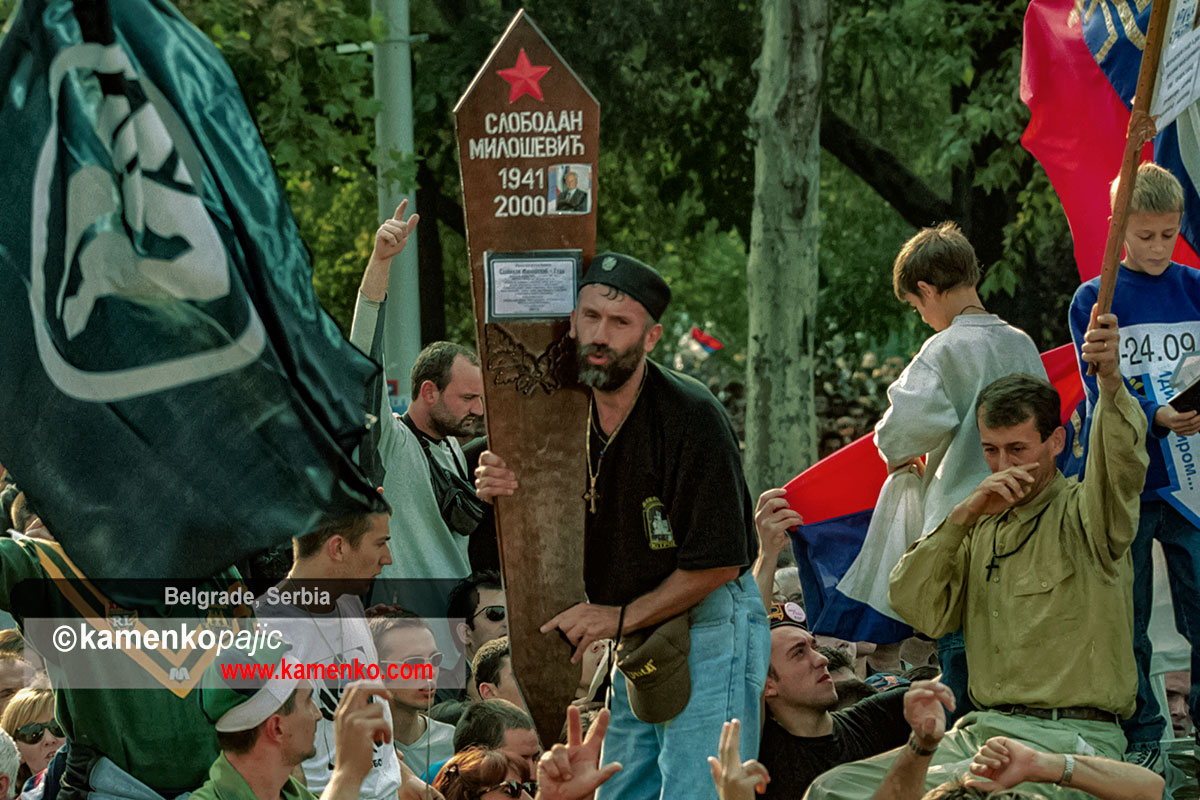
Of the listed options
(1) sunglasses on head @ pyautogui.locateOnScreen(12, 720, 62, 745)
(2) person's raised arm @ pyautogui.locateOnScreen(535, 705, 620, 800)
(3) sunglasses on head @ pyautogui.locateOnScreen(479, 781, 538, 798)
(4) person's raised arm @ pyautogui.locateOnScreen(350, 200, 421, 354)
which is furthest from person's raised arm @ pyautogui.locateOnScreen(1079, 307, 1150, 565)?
(1) sunglasses on head @ pyautogui.locateOnScreen(12, 720, 62, 745)

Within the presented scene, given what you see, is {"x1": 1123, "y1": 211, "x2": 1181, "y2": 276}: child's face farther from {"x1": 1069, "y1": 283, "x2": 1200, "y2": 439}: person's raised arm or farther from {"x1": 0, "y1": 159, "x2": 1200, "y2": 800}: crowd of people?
{"x1": 1069, "y1": 283, "x2": 1200, "y2": 439}: person's raised arm

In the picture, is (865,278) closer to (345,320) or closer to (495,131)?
(345,320)

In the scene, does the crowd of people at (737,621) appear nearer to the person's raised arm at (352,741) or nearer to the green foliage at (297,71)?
the person's raised arm at (352,741)

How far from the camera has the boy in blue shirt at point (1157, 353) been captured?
5.17 m

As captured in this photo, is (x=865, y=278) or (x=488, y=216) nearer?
(x=488, y=216)

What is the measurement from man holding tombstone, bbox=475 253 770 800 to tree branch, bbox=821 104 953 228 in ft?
38.6

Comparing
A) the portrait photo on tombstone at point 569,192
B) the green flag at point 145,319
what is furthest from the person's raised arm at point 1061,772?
the portrait photo on tombstone at point 569,192

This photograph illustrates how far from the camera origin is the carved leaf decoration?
16.3 ft

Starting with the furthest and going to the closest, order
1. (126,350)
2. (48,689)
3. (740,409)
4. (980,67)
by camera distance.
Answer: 1. (740,409)
2. (980,67)
3. (48,689)
4. (126,350)

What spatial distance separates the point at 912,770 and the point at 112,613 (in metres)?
2.10

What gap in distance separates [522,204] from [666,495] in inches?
38.8

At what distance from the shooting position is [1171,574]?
17.3 feet

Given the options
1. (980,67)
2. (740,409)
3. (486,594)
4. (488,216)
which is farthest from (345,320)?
(488,216)

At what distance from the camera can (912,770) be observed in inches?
170
